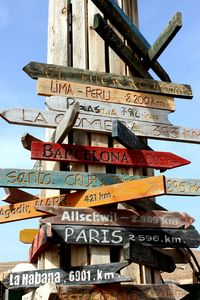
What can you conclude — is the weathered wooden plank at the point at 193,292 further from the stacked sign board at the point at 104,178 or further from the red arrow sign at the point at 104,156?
the red arrow sign at the point at 104,156

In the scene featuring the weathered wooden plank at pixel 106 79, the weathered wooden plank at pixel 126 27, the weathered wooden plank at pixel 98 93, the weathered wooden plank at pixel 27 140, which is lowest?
the weathered wooden plank at pixel 27 140

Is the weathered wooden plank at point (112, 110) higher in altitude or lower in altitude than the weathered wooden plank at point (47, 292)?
higher

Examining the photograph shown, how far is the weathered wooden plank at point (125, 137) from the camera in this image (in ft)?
14.0

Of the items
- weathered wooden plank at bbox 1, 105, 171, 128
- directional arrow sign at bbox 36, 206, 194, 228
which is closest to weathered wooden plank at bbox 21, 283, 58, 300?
directional arrow sign at bbox 36, 206, 194, 228

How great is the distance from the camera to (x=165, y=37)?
17.3 ft

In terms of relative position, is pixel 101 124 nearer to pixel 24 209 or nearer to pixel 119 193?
pixel 119 193

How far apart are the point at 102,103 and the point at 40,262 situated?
1801 mm

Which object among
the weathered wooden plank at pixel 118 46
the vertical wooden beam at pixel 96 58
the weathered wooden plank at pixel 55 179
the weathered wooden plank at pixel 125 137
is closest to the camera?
the weathered wooden plank at pixel 55 179

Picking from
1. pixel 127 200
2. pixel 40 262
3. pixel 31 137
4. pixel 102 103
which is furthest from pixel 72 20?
pixel 40 262

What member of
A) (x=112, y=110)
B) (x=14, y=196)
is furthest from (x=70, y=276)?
(x=112, y=110)

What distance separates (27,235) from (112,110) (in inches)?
77.3

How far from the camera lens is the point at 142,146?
4871 millimetres

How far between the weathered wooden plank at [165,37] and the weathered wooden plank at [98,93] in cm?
57

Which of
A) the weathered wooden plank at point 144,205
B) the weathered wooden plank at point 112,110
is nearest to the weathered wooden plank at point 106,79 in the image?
the weathered wooden plank at point 112,110
